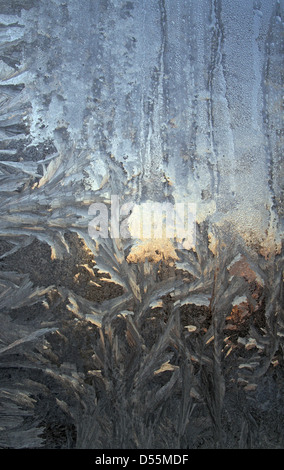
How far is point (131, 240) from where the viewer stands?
111 centimetres

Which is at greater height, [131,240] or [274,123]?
[274,123]

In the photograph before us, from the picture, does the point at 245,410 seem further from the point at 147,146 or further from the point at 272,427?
the point at 147,146

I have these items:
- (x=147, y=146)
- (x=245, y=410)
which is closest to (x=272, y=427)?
(x=245, y=410)

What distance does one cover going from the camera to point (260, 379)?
1131 millimetres

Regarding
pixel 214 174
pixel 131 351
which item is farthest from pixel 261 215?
pixel 131 351

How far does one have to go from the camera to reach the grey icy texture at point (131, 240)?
1096 millimetres

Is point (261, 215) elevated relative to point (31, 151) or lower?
lower

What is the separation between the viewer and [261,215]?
1131 millimetres

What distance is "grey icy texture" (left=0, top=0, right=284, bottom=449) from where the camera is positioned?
3.59ft
